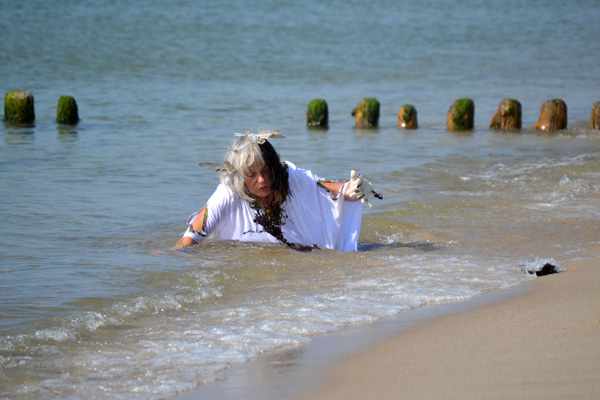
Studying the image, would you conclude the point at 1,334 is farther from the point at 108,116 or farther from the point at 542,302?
the point at 108,116

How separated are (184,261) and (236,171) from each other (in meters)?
0.91

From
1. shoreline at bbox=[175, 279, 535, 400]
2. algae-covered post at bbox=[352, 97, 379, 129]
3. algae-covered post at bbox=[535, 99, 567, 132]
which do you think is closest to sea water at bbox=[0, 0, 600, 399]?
shoreline at bbox=[175, 279, 535, 400]

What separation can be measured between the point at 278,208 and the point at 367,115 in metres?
10.4

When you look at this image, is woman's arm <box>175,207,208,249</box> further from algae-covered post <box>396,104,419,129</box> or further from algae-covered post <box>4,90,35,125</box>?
algae-covered post <box>396,104,419,129</box>

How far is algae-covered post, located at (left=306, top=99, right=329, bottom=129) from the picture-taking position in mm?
18203

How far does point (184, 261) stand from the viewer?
8.33m

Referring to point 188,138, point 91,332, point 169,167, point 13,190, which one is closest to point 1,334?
point 91,332

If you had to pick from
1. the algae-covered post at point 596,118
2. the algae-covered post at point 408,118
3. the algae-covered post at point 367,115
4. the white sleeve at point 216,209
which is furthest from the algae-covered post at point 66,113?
the white sleeve at point 216,209

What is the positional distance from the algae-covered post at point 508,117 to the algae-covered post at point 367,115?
1932 mm

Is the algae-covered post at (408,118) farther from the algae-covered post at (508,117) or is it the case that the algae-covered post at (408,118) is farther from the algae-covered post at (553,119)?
the algae-covered post at (553,119)

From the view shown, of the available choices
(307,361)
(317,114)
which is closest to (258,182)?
(307,361)

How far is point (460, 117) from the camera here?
1806 centimetres

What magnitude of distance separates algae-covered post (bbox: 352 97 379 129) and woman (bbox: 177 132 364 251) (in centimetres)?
1007

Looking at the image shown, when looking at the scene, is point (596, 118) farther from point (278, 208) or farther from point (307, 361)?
point (307, 361)
